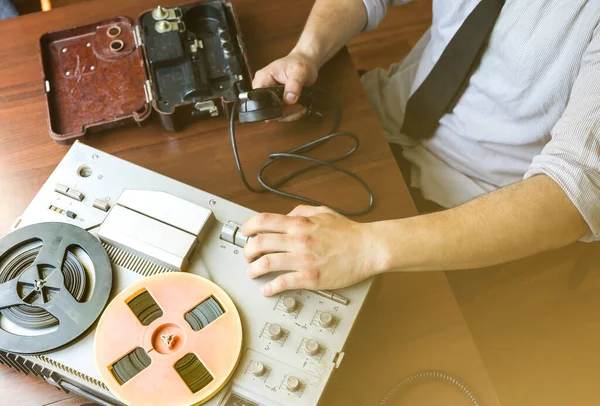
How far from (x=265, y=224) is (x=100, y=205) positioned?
24cm

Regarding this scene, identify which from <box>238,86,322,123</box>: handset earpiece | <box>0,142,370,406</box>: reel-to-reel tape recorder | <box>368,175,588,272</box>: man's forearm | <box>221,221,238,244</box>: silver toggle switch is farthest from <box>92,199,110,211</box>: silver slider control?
<box>368,175,588,272</box>: man's forearm

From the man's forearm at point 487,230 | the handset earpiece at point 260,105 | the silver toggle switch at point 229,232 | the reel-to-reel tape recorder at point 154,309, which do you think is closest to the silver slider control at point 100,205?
the reel-to-reel tape recorder at point 154,309

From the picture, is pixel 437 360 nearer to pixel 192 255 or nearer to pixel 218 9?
pixel 192 255

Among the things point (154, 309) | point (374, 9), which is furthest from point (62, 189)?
point (374, 9)

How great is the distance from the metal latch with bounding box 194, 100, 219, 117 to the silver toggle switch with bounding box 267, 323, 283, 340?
1.43 feet

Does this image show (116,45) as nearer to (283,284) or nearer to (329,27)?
(329,27)

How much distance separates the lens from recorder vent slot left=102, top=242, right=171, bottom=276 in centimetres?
81

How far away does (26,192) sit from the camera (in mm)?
1003

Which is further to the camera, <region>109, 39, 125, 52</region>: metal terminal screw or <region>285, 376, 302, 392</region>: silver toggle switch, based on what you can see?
<region>109, 39, 125, 52</region>: metal terminal screw

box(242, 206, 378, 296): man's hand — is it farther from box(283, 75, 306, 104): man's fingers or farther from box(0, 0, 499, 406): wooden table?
box(283, 75, 306, 104): man's fingers

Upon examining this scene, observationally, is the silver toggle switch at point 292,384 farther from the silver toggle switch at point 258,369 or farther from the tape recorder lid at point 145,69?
the tape recorder lid at point 145,69

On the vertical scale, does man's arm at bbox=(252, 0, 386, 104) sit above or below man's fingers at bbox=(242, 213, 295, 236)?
above

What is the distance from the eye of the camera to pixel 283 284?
79 centimetres

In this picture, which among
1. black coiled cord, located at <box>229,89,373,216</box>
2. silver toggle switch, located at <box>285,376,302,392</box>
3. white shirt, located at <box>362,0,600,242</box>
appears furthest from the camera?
black coiled cord, located at <box>229,89,373,216</box>
